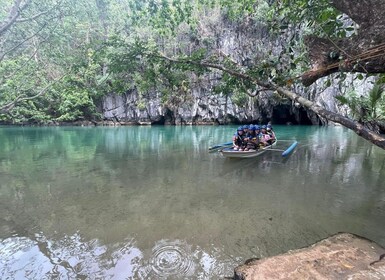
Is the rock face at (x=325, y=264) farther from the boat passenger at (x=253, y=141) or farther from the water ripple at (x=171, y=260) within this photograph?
the boat passenger at (x=253, y=141)

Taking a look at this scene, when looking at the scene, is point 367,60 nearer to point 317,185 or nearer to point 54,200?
point 317,185

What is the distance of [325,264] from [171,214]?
2564mm

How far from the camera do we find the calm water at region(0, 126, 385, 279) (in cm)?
297

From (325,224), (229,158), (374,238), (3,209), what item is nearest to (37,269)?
(3,209)

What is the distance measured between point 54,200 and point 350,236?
5.20m

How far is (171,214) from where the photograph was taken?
4.31 m

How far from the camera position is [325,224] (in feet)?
12.6

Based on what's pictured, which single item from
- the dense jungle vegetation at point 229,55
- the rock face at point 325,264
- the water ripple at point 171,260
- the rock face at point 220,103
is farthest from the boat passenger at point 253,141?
the rock face at point 220,103

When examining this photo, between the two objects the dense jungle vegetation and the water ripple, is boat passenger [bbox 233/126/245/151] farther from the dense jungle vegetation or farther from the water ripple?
the water ripple

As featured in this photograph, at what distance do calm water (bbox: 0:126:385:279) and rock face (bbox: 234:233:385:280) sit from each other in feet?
1.87

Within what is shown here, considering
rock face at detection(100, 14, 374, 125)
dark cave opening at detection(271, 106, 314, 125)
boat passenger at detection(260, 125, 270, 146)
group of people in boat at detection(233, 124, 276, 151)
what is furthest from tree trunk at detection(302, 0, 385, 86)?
dark cave opening at detection(271, 106, 314, 125)

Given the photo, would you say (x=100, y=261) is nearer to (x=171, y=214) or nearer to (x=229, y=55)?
(x=171, y=214)

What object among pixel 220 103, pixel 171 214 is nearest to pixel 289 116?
pixel 220 103

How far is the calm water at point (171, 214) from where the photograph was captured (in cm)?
297
